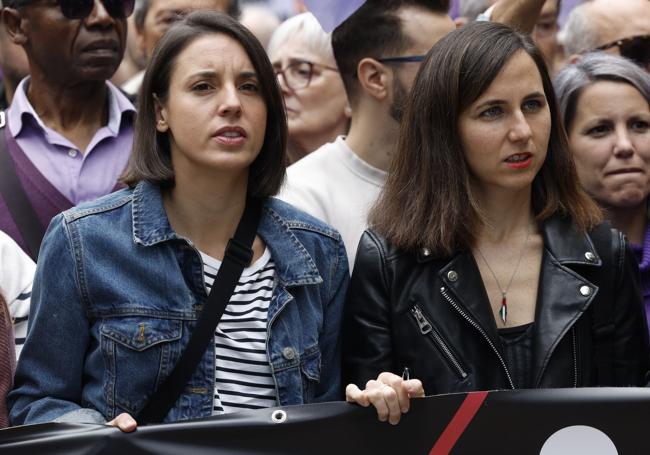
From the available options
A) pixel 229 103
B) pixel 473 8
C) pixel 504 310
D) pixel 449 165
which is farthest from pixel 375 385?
pixel 473 8

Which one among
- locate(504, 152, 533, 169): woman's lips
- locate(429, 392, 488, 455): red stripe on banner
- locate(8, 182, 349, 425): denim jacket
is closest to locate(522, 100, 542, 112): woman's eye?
locate(504, 152, 533, 169): woman's lips

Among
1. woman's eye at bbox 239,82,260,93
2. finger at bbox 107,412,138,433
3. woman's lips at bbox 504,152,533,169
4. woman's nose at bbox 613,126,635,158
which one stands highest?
woman's eye at bbox 239,82,260,93

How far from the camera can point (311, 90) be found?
663 cm

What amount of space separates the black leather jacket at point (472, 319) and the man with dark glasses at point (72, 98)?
149cm

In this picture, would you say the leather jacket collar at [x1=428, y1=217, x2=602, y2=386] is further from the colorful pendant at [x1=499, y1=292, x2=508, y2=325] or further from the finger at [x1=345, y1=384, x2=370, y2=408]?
the finger at [x1=345, y1=384, x2=370, y2=408]

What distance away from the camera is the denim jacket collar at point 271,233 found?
12.7 ft

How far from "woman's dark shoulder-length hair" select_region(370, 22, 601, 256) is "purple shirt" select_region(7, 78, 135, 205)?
1344 millimetres

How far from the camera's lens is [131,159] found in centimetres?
414

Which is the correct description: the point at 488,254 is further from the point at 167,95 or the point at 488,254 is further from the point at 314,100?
the point at 314,100

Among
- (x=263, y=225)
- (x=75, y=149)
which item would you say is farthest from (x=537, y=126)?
(x=75, y=149)

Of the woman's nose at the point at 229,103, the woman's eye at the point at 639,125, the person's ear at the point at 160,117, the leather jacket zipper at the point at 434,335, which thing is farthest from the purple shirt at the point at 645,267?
the person's ear at the point at 160,117

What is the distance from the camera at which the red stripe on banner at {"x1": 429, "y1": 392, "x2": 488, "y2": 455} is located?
3576mm

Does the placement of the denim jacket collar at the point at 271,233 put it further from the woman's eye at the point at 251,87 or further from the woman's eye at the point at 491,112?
the woman's eye at the point at 491,112

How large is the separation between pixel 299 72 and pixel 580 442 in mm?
3508
